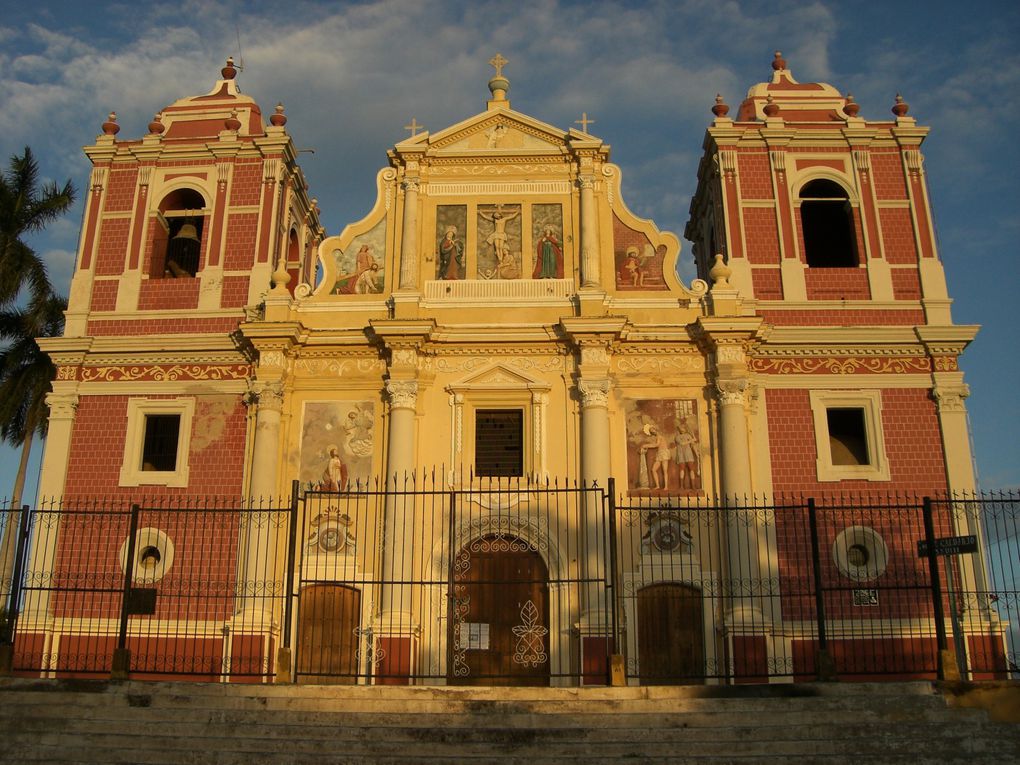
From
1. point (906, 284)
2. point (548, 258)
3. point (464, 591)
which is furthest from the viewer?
point (548, 258)

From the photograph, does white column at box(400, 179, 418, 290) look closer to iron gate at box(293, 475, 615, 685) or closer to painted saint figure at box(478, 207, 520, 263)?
painted saint figure at box(478, 207, 520, 263)

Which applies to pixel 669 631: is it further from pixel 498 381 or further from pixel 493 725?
pixel 493 725

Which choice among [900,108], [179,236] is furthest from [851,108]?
[179,236]

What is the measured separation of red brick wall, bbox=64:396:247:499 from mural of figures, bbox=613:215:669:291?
723 cm

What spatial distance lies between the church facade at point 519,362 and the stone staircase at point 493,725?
513 cm

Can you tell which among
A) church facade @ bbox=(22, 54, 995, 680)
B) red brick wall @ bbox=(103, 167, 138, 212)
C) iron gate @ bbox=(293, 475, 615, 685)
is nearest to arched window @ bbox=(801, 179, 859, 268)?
church facade @ bbox=(22, 54, 995, 680)

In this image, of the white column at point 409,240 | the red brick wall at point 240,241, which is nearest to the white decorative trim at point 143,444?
the red brick wall at point 240,241

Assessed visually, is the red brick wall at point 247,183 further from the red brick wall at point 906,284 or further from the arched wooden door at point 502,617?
the red brick wall at point 906,284

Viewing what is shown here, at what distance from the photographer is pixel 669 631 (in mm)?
16703

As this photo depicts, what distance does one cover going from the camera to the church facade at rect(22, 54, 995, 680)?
17.0m

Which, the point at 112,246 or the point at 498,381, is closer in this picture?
the point at 498,381

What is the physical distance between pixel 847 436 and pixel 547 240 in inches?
252

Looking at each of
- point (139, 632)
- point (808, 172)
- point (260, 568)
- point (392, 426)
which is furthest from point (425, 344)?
point (808, 172)

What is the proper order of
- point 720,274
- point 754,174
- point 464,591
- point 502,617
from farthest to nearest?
point 754,174, point 720,274, point 464,591, point 502,617
